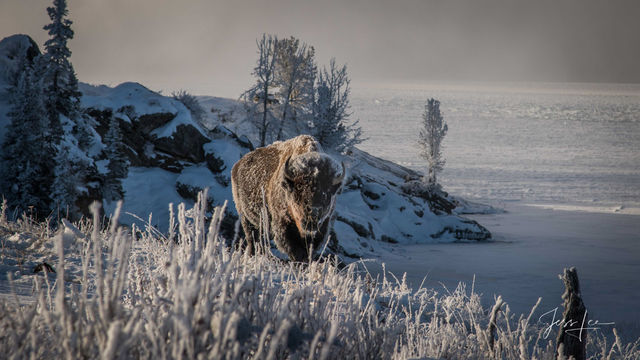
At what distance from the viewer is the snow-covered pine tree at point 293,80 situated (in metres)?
44.5

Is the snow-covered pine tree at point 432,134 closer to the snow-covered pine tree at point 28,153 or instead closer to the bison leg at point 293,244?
the snow-covered pine tree at point 28,153

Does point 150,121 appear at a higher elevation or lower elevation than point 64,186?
higher

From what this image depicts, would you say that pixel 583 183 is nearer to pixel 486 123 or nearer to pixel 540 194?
pixel 540 194

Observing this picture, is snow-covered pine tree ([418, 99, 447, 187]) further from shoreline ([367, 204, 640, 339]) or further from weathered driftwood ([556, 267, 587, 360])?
weathered driftwood ([556, 267, 587, 360])

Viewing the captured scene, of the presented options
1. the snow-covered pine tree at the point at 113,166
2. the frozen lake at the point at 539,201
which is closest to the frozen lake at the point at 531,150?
the frozen lake at the point at 539,201

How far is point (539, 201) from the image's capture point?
58.3 metres

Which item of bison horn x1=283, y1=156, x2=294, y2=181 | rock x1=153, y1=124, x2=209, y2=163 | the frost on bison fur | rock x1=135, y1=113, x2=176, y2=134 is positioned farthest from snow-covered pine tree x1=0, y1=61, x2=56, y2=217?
bison horn x1=283, y1=156, x2=294, y2=181

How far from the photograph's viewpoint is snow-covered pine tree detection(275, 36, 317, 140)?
44531 millimetres

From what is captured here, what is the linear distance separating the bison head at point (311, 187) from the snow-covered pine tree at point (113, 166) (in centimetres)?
1981

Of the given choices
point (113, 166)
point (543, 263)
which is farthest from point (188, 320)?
point (543, 263)

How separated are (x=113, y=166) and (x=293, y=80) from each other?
24667 mm

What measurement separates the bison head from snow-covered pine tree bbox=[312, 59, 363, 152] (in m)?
32.4

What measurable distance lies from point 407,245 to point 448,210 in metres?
12.2

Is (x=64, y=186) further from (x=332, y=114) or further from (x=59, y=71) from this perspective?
(x=332, y=114)
